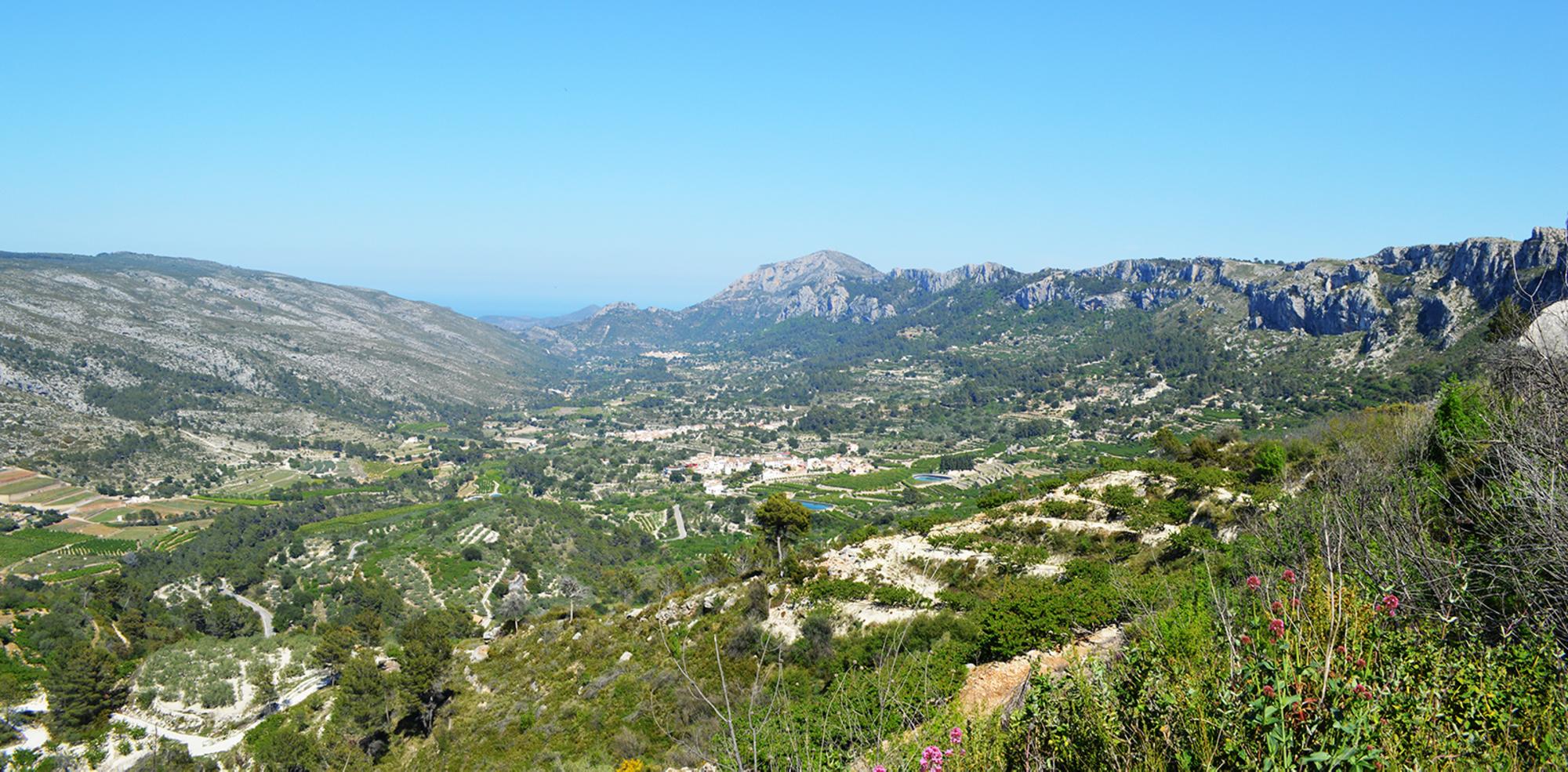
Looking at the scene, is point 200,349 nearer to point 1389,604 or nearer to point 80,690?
point 80,690

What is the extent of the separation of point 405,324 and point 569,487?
5594 inches

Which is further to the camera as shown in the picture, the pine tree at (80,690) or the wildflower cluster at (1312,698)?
the pine tree at (80,690)

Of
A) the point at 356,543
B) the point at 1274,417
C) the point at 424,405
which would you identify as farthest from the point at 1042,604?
the point at 424,405

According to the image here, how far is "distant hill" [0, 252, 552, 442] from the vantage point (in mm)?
91625

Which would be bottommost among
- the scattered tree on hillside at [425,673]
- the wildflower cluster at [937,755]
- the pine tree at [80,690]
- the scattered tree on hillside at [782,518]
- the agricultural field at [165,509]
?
the agricultural field at [165,509]

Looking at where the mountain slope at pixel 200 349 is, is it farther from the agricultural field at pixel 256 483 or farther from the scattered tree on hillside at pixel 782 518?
the scattered tree on hillside at pixel 782 518

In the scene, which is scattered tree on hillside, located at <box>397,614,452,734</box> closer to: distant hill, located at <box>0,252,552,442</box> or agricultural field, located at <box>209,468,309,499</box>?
agricultural field, located at <box>209,468,309,499</box>

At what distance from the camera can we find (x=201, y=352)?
112m

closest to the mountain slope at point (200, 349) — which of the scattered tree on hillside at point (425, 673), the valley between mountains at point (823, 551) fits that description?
the valley between mountains at point (823, 551)

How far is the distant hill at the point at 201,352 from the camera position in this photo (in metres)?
91.6

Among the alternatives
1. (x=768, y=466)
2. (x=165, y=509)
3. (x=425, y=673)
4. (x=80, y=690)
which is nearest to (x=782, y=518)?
(x=425, y=673)

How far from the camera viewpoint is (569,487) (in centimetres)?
8294

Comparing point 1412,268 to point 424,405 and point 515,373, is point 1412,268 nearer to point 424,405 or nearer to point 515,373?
point 424,405

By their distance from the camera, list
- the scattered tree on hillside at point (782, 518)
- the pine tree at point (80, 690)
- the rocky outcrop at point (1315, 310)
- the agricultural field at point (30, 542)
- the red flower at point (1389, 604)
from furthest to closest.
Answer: the rocky outcrop at point (1315, 310), the agricultural field at point (30, 542), the scattered tree on hillside at point (782, 518), the pine tree at point (80, 690), the red flower at point (1389, 604)
